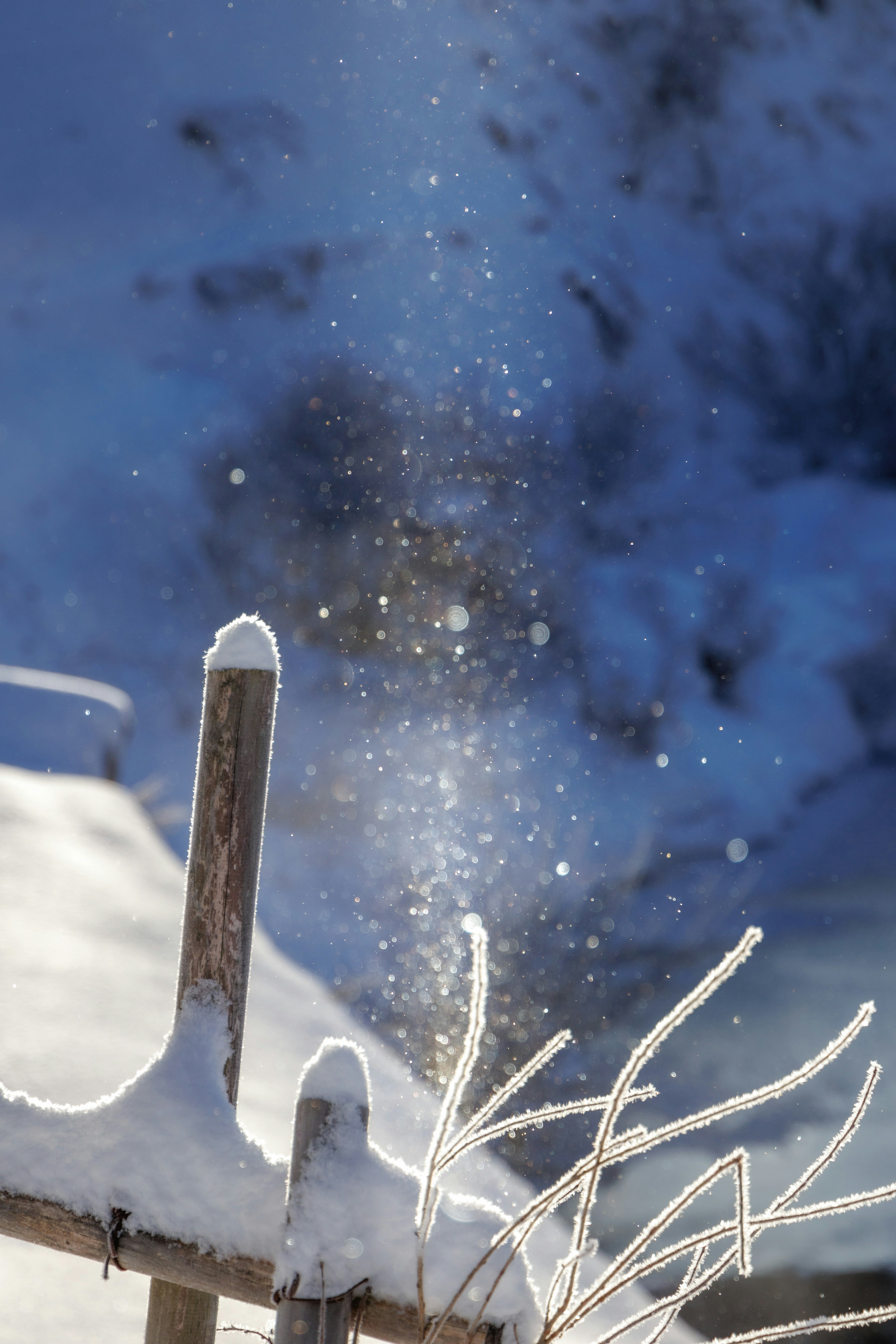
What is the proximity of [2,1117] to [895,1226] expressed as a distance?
12294mm

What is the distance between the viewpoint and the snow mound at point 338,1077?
1.10m

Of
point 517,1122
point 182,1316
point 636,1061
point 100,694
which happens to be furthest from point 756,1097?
point 100,694

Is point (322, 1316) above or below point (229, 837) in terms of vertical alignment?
below

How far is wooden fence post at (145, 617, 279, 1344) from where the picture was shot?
55.6 inches

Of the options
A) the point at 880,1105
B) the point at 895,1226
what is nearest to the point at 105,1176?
the point at 895,1226

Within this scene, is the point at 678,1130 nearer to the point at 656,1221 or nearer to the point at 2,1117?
the point at 656,1221

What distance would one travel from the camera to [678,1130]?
84 cm

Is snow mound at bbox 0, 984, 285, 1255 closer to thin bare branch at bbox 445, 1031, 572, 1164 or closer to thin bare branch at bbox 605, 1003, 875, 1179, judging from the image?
thin bare branch at bbox 445, 1031, 572, 1164

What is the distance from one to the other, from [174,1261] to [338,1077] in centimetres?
36

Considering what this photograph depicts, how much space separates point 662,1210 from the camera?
A: 2.90 feet

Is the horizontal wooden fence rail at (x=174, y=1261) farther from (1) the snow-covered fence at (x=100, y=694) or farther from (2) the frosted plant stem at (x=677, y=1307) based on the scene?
(1) the snow-covered fence at (x=100, y=694)

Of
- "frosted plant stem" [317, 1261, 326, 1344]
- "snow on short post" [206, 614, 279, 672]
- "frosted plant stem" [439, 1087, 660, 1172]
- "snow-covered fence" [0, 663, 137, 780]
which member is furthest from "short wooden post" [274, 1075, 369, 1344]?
"snow-covered fence" [0, 663, 137, 780]

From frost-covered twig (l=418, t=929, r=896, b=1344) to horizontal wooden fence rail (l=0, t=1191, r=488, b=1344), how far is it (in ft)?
0.31

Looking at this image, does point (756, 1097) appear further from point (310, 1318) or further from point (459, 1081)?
point (310, 1318)
